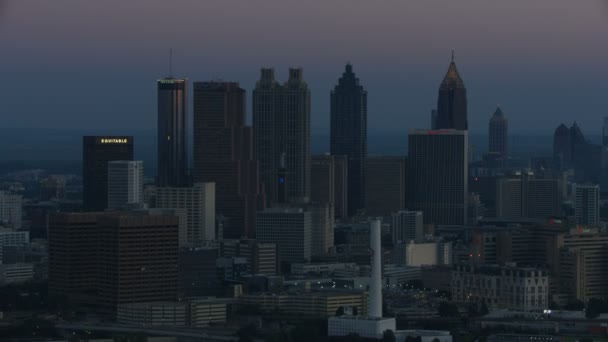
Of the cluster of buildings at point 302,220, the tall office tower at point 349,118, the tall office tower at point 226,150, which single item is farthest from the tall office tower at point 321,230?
the tall office tower at point 349,118

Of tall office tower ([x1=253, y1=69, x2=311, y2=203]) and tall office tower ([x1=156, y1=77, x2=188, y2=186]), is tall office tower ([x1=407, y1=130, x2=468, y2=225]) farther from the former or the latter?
tall office tower ([x1=156, y1=77, x2=188, y2=186])

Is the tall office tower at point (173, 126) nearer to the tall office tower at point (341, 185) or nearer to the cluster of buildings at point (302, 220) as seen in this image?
the cluster of buildings at point (302, 220)

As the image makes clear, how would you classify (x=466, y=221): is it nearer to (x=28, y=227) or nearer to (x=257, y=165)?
(x=257, y=165)

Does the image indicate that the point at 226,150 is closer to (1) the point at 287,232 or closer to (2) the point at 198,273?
(1) the point at 287,232

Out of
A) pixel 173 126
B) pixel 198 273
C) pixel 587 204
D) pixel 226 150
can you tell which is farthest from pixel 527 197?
pixel 198 273

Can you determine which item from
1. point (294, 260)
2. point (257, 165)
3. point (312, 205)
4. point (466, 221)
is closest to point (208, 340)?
point (294, 260)

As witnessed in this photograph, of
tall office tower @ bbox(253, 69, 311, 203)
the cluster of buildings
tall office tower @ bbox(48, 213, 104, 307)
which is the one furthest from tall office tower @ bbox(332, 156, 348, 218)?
tall office tower @ bbox(48, 213, 104, 307)
